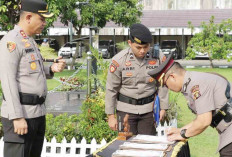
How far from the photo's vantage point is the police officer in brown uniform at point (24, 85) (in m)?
4.05

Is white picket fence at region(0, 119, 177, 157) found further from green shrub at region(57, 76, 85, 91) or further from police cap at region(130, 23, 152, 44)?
green shrub at region(57, 76, 85, 91)

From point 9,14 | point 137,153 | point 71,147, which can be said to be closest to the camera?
point 137,153

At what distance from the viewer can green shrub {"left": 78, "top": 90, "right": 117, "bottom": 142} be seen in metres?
6.32

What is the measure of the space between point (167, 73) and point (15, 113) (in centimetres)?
149

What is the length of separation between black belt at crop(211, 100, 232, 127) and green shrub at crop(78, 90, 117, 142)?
8.97 feet

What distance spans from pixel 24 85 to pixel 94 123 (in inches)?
98.4

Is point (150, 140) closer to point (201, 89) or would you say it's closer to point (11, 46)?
point (201, 89)

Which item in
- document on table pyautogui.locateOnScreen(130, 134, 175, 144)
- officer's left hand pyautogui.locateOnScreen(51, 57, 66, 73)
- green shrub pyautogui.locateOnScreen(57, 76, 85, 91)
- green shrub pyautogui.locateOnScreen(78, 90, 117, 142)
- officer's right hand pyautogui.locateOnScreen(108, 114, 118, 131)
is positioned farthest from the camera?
green shrub pyautogui.locateOnScreen(57, 76, 85, 91)

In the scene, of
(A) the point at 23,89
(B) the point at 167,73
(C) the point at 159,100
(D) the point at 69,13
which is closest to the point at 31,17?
(A) the point at 23,89

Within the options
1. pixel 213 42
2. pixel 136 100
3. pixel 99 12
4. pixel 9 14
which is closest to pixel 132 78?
pixel 136 100

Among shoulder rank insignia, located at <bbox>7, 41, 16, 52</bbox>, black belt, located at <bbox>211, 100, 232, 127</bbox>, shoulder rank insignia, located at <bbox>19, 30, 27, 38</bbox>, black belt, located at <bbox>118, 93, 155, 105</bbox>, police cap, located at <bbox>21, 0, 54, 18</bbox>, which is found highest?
police cap, located at <bbox>21, 0, 54, 18</bbox>

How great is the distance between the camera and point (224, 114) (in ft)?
12.0

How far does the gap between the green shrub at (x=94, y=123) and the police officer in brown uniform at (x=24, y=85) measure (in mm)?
1963

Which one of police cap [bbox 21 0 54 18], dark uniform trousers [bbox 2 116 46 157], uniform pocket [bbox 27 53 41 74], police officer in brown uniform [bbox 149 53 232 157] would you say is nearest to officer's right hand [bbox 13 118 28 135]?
dark uniform trousers [bbox 2 116 46 157]
